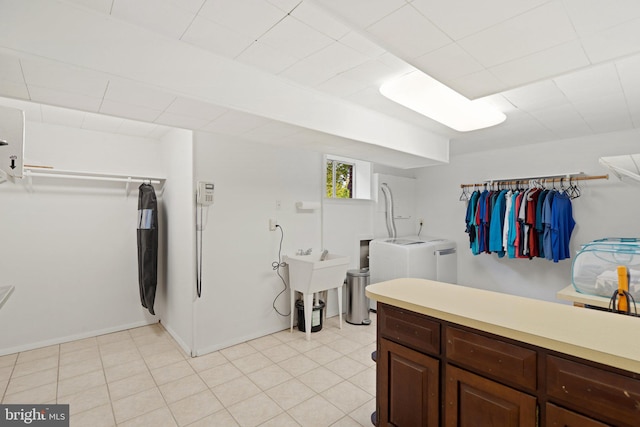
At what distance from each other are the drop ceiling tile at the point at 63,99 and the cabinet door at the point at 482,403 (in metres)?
2.48

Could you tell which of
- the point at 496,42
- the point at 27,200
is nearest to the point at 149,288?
the point at 27,200

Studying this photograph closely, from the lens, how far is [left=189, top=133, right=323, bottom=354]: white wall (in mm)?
3115

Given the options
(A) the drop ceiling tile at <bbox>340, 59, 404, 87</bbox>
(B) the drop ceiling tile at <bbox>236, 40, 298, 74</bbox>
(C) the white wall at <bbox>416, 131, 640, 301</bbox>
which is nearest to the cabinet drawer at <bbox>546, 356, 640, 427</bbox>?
(A) the drop ceiling tile at <bbox>340, 59, 404, 87</bbox>

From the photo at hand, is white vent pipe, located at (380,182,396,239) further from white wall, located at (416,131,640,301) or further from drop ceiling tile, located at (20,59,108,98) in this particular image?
drop ceiling tile, located at (20,59,108,98)

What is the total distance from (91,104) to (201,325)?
2.14 metres

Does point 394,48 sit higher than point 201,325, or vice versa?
Result: point 394,48

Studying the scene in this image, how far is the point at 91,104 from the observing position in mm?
1881

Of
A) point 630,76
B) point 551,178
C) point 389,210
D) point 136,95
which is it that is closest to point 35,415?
point 136,95

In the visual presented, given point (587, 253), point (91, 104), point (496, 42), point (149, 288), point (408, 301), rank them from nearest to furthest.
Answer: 1. point (496, 42)
2. point (408, 301)
3. point (91, 104)
4. point (587, 253)
5. point (149, 288)

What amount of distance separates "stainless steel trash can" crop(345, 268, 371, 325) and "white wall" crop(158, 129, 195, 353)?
1.91m

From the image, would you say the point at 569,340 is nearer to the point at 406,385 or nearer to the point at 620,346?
the point at 620,346

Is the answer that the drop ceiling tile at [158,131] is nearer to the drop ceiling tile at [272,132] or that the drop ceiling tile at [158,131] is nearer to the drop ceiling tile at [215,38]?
the drop ceiling tile at [272,132]

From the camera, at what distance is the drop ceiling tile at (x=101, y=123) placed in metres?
3.00

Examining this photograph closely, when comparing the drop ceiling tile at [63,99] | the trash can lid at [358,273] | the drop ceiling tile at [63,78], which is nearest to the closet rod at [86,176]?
the drop ceiling tile at [63,99]
